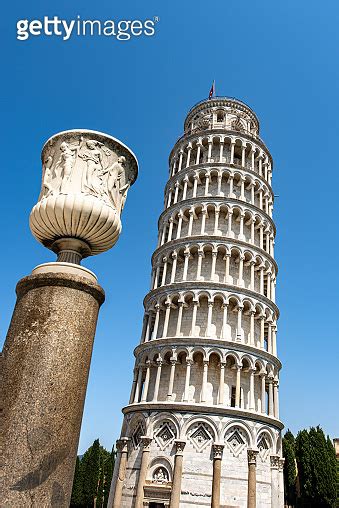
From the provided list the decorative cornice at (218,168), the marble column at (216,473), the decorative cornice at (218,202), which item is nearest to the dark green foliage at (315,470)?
the marble column at (216,473)

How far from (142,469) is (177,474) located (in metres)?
2.20

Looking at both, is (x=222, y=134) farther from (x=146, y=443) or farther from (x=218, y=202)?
(x=146, y=443)

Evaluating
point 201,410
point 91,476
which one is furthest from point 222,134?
point 91,476

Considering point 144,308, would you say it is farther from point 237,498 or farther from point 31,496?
point 31,496

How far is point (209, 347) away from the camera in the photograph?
25891mm

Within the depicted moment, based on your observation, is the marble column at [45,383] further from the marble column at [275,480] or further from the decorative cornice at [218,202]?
the decorative cornice at [218,202]

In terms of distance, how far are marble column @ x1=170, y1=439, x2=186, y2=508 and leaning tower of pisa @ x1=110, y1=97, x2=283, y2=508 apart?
5 centimetres

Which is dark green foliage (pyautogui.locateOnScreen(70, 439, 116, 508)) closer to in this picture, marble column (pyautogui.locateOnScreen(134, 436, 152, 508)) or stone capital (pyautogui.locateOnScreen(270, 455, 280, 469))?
marble column (pyautogui.locateOnScreen(134, 436, 152, 508))

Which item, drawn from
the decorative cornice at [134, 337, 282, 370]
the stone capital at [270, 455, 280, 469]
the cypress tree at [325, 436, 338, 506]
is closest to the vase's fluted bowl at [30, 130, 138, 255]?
the decorative cornice at [134, 337, 282, 370]

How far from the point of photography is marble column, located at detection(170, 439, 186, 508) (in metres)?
22.0

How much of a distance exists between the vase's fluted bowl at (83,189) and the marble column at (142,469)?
21784 millimetres

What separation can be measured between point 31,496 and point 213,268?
26.1 m

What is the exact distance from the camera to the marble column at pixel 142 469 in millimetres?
22703

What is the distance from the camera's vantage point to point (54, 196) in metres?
4.79
